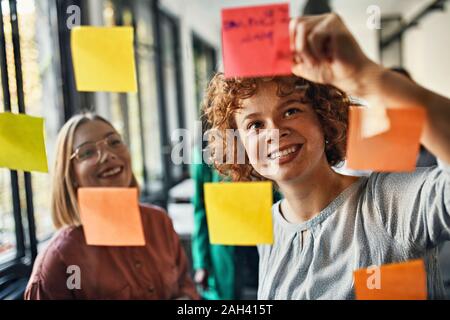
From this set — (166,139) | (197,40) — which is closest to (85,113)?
(197,40)

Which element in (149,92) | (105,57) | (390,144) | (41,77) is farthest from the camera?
(149,92)

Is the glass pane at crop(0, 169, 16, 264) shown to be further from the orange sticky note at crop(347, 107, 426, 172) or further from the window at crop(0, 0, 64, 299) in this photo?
the orange sticky note at crop(347, 107, 426, 172)

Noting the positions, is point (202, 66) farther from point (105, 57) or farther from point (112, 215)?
point (112, 215)

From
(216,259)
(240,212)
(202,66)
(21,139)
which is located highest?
(202,66)

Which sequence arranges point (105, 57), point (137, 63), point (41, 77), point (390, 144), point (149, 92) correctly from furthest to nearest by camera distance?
point (149, 92)
point (41, 77)
point (137, 63)
point (105, 57)
point (390, 144)

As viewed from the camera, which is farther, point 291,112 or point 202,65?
point 202,65

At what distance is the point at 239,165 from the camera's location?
58cm

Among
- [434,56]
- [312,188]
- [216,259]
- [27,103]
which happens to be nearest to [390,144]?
[312,188]

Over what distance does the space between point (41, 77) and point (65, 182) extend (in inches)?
13.3

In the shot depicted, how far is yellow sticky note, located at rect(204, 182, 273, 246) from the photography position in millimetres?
566

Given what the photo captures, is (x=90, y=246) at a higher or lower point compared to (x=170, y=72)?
lower

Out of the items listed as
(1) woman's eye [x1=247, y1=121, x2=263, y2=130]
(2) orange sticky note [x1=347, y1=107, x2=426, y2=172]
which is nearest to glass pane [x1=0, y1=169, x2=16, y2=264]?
(1) woman's eye [x1=247, y1=121, x2=263, y2=130]

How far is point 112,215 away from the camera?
65 centimetres

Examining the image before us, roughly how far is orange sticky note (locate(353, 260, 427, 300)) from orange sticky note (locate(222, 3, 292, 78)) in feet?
0.93
